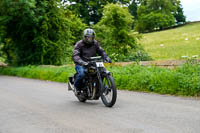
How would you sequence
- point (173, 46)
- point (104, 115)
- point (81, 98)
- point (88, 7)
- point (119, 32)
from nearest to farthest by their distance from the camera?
point (104, 115) < point (81, 98) < point (119, 32) < point (173, 46) < point (88, 7)

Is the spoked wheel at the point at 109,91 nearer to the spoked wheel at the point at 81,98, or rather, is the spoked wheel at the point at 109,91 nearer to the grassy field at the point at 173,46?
the spoked wheel at the point at 81,98

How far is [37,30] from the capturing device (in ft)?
74.4

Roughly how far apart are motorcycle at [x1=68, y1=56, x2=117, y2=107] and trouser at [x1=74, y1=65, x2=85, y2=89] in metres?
0.09

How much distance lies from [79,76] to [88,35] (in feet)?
3.49

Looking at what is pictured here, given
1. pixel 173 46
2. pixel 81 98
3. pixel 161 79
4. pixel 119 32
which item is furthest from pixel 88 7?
pixel 81 98

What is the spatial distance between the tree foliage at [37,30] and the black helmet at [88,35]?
42.6 feet

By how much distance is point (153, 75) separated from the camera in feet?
34.8

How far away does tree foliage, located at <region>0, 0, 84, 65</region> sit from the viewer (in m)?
21.3

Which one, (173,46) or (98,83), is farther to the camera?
(173,46)

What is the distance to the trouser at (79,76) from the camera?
8271 mm

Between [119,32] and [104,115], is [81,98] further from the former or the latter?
[119,32]

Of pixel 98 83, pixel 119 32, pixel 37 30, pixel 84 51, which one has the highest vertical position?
pixel 37 30

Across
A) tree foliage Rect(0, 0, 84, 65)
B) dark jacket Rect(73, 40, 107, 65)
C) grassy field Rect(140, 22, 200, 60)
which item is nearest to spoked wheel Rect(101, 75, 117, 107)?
dark jacket Rect(73, 40, 107, 65)

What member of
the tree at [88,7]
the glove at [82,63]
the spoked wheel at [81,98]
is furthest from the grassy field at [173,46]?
the glove at [82,63]
